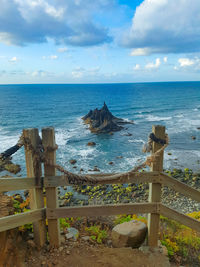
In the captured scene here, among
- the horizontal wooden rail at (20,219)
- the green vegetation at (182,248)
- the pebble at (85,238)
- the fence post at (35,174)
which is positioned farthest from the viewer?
the pebble at (85,238)

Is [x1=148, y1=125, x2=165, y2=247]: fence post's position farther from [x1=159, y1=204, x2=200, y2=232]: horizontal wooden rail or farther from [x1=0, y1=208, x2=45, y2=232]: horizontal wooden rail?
[x1=0, y1=208, x2=45, y2=232]: horizontal wooden rail

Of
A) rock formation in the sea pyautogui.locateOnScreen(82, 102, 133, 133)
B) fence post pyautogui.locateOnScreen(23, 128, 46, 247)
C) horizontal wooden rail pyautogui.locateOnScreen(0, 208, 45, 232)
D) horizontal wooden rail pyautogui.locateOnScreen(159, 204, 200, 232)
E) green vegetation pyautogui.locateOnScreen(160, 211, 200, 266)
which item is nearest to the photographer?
horizontal wooden rail pyautogui.locateOnScreen(0, 208, 45, 232)

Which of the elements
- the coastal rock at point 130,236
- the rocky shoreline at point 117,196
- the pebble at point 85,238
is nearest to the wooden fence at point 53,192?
the coastal rock at point 130,236

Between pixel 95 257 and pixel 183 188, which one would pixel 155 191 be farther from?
pixel 95 257

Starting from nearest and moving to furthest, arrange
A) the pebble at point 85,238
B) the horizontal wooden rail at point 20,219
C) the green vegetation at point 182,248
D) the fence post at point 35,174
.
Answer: the horizontal wooden rail at point 20,219 < the fence post at point 35,174 < the green vegetation at point 182,248 < the pebble at point 85,238

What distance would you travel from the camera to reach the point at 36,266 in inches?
152

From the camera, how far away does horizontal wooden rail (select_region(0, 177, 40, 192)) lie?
3.56 m

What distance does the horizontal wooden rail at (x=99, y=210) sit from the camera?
400 centimetres

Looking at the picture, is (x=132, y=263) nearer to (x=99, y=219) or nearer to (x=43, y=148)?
(x=99, y=219)

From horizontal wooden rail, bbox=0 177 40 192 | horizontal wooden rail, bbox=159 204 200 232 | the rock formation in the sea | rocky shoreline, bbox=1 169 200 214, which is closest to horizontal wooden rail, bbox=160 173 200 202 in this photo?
horizontal wooden rail, bbox=159 204 200 232

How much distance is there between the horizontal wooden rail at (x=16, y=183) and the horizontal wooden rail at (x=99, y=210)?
2.19 ft

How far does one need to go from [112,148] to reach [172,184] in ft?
82.5

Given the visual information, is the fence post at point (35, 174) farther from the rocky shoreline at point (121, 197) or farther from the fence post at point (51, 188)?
the rocky shoreline at point (121, 197)

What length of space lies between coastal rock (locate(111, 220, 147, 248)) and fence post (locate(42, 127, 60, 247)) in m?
1.22
